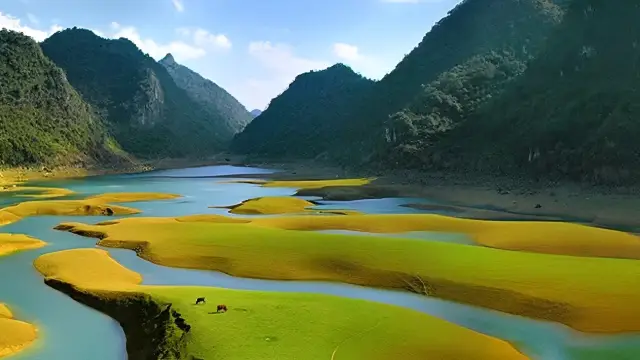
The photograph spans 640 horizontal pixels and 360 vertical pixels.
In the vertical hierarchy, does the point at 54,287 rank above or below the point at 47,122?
below

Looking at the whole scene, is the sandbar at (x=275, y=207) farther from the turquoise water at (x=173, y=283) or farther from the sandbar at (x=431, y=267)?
the turquoise water at (x=173, y=283)

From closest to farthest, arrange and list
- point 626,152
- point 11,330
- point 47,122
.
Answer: point 11,330
point 626,152
point 47,122

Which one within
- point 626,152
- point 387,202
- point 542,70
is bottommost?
point 387,202

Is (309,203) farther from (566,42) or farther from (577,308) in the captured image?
(566,42)

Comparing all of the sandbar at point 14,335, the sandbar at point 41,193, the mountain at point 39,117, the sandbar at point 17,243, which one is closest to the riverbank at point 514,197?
the sandbar at point 41,193

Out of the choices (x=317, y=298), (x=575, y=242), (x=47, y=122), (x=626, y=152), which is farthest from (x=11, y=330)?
(x=47, y=122)

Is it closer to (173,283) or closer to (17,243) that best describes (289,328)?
(173,283)

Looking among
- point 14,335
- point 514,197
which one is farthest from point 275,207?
point 14,335
